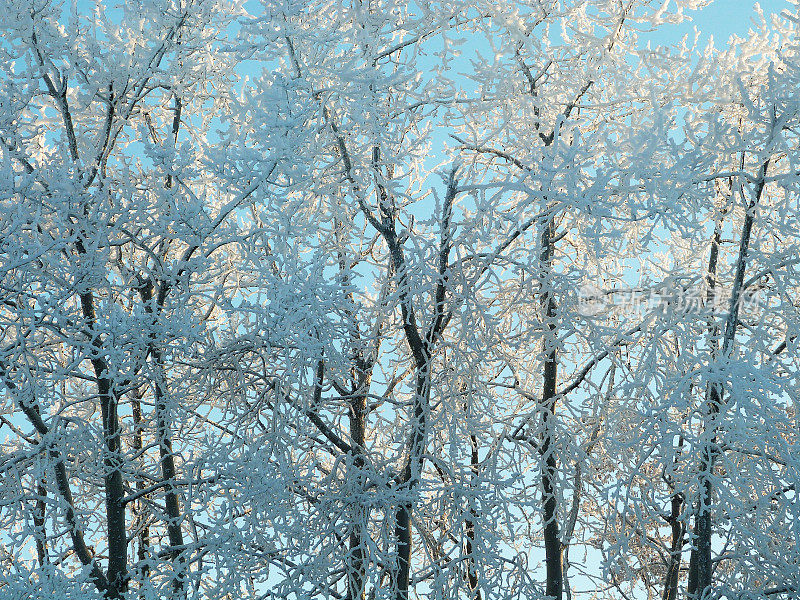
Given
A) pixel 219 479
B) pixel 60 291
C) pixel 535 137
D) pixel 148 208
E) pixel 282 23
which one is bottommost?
pixel 219 479

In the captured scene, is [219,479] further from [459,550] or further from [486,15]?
[486,15]

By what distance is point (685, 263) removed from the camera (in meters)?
8.04

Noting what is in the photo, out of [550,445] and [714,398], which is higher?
[714,398]

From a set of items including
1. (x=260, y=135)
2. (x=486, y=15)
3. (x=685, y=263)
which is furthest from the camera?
(x=685, y=263)

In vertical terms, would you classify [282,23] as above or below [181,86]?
below

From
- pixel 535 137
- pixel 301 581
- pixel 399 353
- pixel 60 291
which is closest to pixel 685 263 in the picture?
pixel 535 137

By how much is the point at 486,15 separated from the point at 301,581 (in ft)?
18.4

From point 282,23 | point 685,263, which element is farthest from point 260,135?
point 685,263

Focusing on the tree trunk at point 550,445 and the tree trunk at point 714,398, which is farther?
the tree trunk at point 550,445

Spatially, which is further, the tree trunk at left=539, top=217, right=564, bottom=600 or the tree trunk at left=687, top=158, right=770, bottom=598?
the tree trunk at left=539, top=217, right=564, bottom=600

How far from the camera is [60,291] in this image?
5.91 m

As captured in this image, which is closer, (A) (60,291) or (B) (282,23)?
(A) (60,291)

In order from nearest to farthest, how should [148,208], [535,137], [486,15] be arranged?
[148,208] < [535,137] < [486,15]

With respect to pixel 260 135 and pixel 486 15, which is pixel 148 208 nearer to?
pixel 260 135
